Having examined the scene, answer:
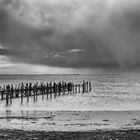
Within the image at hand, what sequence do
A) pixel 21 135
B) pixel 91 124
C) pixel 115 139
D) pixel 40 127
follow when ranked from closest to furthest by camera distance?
1. pixel 115 139
2. pixel 21 135
3. pixel 40 127
4. pixel 91 124

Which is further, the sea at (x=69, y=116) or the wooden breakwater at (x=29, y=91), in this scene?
the wooden breakwater at (x=29, y=91)

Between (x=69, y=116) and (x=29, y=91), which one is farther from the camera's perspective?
(x=29, y=91)

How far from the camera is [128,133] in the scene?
13.5 meters

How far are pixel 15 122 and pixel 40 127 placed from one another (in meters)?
2.59

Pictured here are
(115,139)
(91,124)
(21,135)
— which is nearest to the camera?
(115,139)

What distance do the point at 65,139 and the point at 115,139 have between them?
200 centimetres

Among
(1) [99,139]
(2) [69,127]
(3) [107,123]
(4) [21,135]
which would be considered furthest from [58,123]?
(1) [99,139]

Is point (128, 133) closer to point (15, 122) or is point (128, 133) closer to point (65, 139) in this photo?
point (65, 139)

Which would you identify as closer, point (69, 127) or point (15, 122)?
point (69, 127)

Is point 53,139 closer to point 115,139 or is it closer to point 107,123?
point 115,139

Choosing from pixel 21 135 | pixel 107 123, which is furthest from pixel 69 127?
pixel 21 135

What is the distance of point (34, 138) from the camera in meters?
12.2

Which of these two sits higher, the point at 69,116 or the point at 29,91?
the point at 29,91

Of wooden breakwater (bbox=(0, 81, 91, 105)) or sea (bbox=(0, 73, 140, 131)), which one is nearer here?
sea (bbox=(0, 73, 140, 131))
